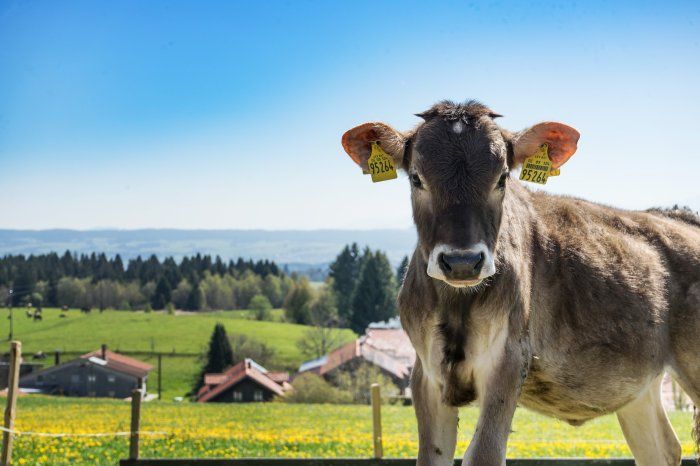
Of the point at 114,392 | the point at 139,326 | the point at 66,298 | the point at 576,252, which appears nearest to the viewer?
Result: the point at 576,252

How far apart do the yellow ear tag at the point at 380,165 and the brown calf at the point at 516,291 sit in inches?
2.7

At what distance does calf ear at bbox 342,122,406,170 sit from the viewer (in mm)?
5801

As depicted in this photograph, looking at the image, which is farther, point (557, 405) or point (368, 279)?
point (368, 279)

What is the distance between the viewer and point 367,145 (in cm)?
608

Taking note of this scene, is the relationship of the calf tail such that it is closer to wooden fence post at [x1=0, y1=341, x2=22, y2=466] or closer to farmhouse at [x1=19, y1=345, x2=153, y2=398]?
wooden fence post at [x1=0, y1=341, x2=22, y2=466]

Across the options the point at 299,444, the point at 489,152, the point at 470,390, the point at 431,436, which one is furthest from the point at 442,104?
the point at 299,444

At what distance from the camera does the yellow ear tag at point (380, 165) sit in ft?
19.5

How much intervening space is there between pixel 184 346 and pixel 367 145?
111 metres

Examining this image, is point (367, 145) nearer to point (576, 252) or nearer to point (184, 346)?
point (576, 252)

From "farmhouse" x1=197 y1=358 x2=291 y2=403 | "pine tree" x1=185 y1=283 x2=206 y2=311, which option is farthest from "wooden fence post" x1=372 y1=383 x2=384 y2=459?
"pine tree" x1=185 y1=283 x2=206 y2=311

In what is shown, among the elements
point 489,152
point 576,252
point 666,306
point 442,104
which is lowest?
point 666,306

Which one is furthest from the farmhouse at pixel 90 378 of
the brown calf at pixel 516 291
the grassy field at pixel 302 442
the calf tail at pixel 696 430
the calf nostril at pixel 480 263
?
the calf nostril at pixel 480 263

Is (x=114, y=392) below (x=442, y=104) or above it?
below

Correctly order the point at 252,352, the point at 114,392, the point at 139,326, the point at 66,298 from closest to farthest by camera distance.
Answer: the point at 114,392, the point at 252,352, the point at 139,326, the point at 66,298
